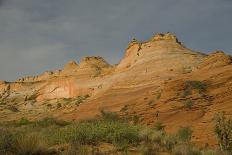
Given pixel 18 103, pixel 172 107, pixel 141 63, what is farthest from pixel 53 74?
pixel 172 107

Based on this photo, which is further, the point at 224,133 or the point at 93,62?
the point at 93,62

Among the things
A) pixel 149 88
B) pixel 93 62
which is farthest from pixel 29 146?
pixel 93 62

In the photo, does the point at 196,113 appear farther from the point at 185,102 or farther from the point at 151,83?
the point at 151,83

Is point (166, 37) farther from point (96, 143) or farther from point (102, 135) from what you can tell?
point (96, 143)

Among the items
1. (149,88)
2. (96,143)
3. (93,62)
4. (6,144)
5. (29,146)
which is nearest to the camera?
(6,144)

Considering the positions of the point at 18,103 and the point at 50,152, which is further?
the point at 18,103

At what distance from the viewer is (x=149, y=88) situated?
40.8 metres

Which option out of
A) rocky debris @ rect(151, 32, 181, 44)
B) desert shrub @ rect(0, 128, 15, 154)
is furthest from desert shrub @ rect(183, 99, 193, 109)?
rocky debris @ rect(151, 32, 181, 44)

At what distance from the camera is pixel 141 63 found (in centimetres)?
5303

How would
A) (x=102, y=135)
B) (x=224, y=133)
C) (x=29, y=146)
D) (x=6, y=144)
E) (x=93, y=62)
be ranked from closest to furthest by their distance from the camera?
(x=6, y=144) → (x=29, y=146) → (x=102, y=135) → (x=224, y=133) → (x=93, y=62)

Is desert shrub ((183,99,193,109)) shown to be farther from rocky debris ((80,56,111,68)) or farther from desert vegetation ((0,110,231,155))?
rocky debris ((80,56,111,68))

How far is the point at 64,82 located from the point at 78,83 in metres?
6.25

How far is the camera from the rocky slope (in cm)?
2717

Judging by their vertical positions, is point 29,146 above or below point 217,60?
below
